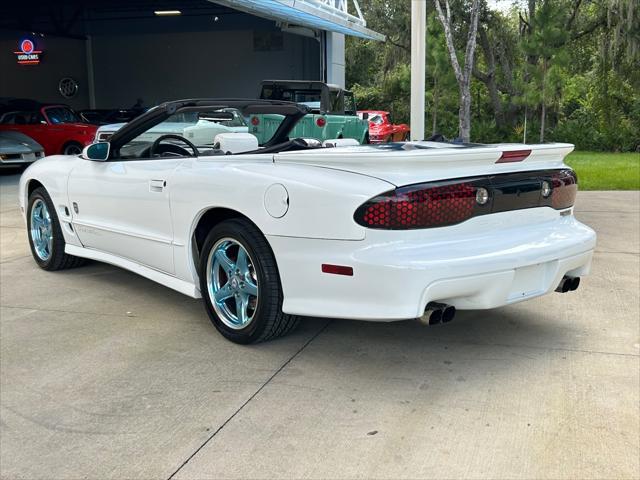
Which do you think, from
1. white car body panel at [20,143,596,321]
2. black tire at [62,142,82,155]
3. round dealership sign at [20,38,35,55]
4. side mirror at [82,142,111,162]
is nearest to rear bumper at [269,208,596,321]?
white car body panel at [20,143,596,321]

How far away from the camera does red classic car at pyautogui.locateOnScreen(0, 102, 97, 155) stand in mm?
17188

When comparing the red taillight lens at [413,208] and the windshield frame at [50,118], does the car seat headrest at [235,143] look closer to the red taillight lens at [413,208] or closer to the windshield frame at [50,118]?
the red taillight lens at [413,208]

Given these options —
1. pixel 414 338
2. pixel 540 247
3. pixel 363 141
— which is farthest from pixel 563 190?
pixel 363 141

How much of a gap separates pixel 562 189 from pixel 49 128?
1577 centimetres

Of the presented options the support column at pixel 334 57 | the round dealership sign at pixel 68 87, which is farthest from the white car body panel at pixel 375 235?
the round dealership sign at pixel 68 87

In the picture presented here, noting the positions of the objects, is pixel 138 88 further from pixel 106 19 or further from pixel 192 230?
pixel 192 230

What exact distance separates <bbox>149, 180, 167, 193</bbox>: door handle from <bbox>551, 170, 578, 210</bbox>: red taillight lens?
249 centimetres

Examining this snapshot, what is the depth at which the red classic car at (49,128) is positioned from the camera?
17.2 meters

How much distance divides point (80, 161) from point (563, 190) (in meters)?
3.75

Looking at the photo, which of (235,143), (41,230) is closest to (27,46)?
(41,230)

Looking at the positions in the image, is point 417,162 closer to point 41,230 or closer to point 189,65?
point 41,230

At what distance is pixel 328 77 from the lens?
78.1 feet

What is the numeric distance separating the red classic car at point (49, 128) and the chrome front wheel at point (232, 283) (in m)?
13.8

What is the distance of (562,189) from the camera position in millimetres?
4133
